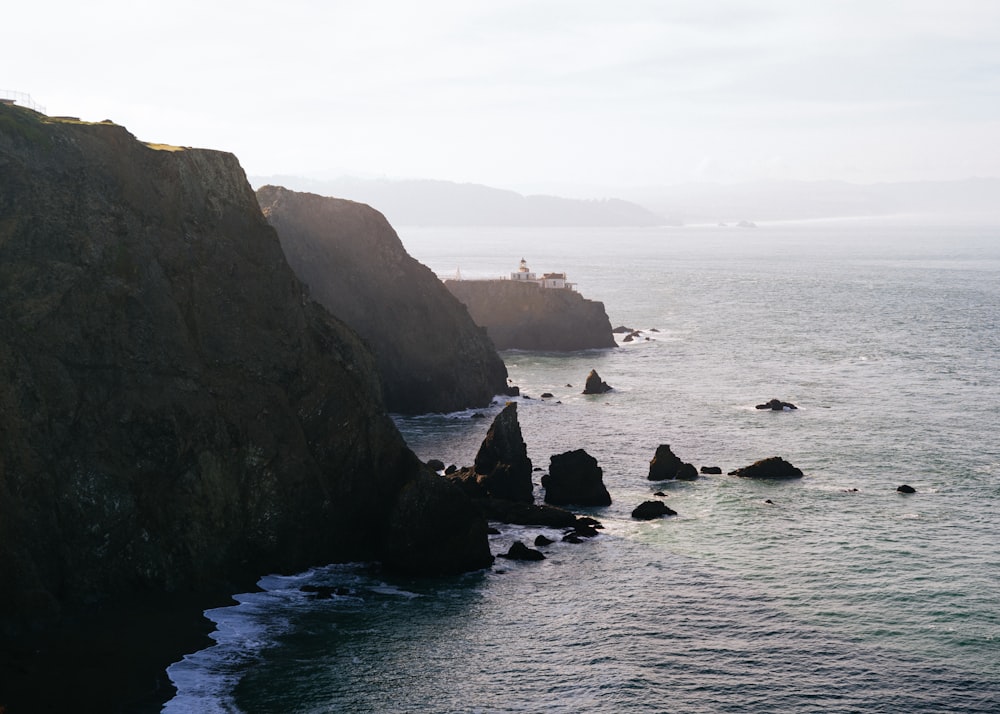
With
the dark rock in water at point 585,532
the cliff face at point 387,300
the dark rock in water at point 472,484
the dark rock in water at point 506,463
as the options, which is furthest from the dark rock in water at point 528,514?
the cliff face at point 387,300

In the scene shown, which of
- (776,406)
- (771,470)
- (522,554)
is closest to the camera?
(522,554)

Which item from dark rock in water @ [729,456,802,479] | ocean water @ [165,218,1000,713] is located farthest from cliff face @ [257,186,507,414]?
dark rock in water @ [729,456,802,479]

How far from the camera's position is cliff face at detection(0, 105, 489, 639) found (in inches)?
2251

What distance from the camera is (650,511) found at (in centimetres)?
7962

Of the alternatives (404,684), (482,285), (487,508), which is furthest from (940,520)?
(482,285)

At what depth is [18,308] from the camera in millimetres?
58719

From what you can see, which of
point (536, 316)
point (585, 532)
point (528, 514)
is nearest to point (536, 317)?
point (536, 316)

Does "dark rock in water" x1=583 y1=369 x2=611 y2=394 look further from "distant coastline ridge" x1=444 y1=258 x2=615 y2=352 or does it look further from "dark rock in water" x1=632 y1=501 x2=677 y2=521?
"dark rock in water" x1=632 y1=501 x2=677 y2=521

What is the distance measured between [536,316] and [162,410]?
113034mm

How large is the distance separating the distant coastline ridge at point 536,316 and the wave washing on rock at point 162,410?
95912 mm

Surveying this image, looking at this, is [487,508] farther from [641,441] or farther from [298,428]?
[641,441]

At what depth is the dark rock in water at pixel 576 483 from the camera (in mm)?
83125

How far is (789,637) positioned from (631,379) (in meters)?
84.2

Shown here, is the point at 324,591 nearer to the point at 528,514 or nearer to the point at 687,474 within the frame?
the point at 528,514
